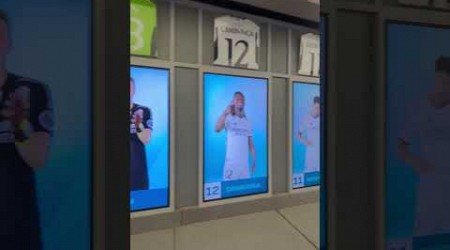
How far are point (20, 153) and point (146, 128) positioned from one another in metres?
3.97

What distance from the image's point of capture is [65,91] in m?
1.25

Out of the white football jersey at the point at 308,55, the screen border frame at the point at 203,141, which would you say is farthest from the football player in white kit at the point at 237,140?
the white football jersey at the point at 308,55

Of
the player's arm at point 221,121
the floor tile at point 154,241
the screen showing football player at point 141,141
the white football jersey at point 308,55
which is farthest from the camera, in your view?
the white football jersey at point 308,55

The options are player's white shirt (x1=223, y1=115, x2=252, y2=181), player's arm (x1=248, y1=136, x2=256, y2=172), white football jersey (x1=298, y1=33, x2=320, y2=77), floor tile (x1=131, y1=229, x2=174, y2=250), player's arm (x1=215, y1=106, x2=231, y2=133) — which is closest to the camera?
floor tile (x1=131, y1=229, x2=174, y2=250)

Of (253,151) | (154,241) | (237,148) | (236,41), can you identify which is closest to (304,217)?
(253,151)

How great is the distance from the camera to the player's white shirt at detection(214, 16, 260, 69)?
18.9 feet

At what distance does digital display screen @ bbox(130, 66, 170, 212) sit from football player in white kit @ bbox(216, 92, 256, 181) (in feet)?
Result: 2.76

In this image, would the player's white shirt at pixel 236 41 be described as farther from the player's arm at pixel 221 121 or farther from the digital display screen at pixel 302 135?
the digital display screen at pixel 302 135

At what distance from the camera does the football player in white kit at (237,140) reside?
238 inches

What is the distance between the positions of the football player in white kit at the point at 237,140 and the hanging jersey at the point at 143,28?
1284mm

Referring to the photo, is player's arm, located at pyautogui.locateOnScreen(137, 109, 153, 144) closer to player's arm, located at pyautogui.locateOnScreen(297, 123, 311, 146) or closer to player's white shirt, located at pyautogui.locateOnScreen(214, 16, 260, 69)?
player's white shirt, located at pyautogui.locateOnScreen(214, 16, 260, 69)

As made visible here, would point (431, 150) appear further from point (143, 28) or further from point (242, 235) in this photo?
point (143, 28)

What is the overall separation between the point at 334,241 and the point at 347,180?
0.21 meters

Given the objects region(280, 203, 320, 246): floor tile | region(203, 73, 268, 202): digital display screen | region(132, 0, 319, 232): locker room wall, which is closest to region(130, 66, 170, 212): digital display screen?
region(132, 0, 319, 232): locker room wall
